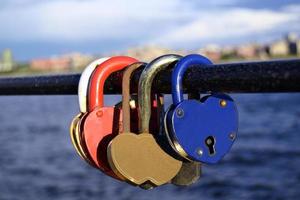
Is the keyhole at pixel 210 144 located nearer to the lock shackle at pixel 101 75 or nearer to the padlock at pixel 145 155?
the padlock at pixel 145 155

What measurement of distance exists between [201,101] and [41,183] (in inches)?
351

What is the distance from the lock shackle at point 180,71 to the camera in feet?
2.40

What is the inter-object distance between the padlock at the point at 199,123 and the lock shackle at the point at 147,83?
1.5 inches

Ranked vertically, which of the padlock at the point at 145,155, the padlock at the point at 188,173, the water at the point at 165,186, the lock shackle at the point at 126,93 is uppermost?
the lock shackle at the point at 126,93

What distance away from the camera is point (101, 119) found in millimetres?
828

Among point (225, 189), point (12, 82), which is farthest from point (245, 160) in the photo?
point (12, 82)

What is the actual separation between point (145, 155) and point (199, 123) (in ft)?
0.28

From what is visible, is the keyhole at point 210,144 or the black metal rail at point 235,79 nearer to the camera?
the black metal rail at point 235,79

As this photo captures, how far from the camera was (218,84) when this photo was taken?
0.68m

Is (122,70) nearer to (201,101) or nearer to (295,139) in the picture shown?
(201,101)

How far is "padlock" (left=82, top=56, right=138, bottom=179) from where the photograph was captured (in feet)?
2.67

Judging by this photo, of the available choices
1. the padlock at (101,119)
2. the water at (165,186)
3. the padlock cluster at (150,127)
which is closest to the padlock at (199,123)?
the padlock cluster at (150,127)

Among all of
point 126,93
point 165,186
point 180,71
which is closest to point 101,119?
point 126,93

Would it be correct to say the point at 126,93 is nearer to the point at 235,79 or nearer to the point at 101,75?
the point at 101,75
